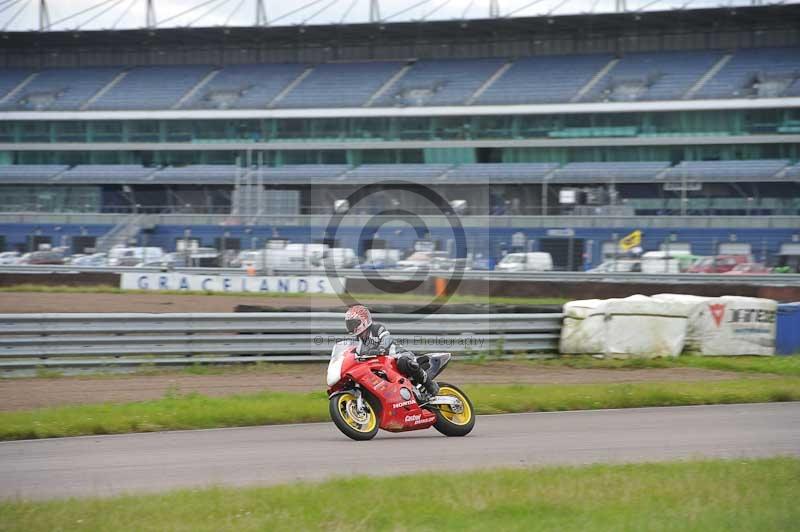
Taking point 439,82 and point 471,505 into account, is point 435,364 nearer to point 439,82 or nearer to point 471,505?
point 471,505

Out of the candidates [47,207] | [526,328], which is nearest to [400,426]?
[526,328]

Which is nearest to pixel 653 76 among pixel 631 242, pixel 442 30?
pixel 442 30

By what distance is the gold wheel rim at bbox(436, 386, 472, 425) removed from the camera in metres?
10.4

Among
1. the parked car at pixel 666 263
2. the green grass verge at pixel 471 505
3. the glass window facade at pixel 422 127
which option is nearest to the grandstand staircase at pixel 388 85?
the glass window facade at pixel 422 127

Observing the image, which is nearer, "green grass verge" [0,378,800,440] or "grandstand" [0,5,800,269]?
"green grass verge" [0,378,800,440]

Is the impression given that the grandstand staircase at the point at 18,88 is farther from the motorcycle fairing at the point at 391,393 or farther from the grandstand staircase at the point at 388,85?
the motorcycle fairing at the point at 391,393

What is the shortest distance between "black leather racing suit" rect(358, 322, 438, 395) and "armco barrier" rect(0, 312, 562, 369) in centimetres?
640

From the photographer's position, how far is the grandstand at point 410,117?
47.1 m

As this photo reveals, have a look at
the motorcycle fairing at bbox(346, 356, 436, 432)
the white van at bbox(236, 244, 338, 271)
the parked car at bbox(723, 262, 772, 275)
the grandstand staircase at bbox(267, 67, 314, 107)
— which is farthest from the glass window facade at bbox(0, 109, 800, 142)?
the motorcycle fairing at bbox(346, 356, 436, 432)

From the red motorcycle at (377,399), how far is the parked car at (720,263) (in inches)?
854

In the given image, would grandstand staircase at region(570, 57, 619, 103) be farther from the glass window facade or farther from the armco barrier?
the armco barrier

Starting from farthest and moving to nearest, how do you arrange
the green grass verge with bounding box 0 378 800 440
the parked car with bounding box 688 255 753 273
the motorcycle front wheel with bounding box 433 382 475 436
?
1. the parked car with bounding box 688 255 753 273
2. the green grass verge with bounding box 0 378 800 440
3. the motorcycle front wheel with bounding box 433 382 475 436

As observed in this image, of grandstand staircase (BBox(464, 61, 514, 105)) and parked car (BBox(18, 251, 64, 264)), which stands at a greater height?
grandstand staircase (BBox(464, 61, 514, 105))

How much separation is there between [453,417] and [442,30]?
5114cm
